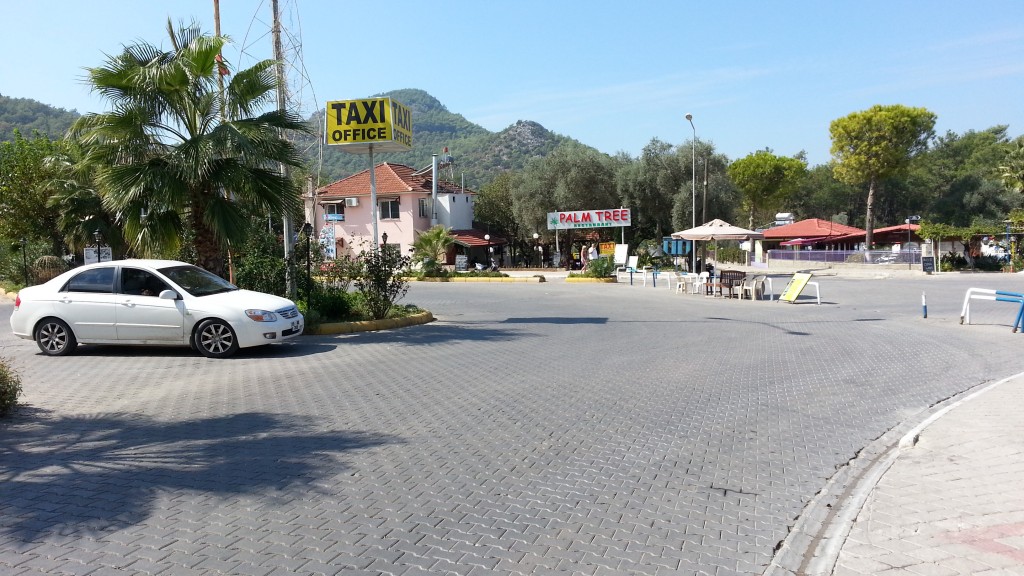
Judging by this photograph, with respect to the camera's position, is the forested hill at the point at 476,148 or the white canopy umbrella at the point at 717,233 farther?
the forested hill at the point at 476,148

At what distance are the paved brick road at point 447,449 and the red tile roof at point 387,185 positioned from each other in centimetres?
3834

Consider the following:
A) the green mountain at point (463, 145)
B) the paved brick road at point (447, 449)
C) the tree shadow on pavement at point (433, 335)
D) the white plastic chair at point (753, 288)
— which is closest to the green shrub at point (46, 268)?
the paved brick road at point (447, 449)

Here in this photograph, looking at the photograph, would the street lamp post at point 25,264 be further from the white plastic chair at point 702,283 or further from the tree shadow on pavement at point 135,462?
the white plastic chair at point 702,283

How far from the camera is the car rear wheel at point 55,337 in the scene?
11.1 metres

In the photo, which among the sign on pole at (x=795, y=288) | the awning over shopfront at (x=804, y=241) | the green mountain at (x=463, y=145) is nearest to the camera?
the sign on pole at (x=795, y=288)

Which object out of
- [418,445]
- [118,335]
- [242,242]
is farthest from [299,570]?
[242,242]

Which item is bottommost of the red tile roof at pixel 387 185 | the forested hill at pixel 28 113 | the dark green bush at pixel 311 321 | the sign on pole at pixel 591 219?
the dark green bush at pixel 311 321

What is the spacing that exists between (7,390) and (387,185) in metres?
44.8

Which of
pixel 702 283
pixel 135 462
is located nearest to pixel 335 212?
pixel 702 283

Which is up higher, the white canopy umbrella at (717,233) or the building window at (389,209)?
the building window at (389,209)

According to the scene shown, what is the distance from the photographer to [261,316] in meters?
11.0

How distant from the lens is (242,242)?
1310 cm

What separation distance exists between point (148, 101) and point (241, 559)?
11.5 meters

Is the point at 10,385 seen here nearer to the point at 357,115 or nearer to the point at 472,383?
the point at 472,383
